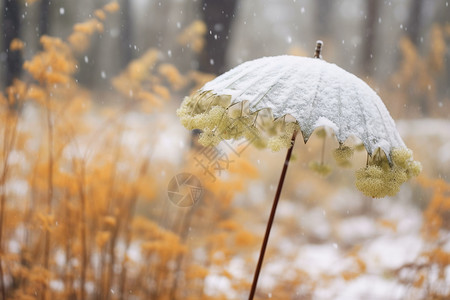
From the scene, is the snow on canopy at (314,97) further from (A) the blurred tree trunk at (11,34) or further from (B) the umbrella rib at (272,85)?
(A) the blurred tree trunk at (11,34)

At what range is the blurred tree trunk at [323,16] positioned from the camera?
9.58 meters

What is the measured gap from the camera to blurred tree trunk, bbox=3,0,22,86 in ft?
10.7

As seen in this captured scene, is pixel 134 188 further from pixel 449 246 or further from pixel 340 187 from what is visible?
pixel 340 187

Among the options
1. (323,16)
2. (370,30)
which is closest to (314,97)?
(370,30)

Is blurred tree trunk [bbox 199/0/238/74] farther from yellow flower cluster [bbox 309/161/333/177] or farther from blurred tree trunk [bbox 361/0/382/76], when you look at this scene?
blurred tree trunk [bbox 361/0/382/76]

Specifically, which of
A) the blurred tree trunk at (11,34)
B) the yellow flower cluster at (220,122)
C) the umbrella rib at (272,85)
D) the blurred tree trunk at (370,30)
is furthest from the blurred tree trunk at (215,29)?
the blurred tree trunk at (370,30)

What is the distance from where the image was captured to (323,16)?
991cm

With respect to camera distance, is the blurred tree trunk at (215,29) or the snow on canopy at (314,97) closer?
the snow on canopy at (314,97)

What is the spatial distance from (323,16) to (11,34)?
26.8 feet

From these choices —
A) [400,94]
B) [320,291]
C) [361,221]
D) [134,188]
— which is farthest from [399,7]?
[134,188]

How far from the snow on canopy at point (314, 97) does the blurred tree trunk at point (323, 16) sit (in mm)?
8855

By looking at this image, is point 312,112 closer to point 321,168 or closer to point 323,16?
point 321,168

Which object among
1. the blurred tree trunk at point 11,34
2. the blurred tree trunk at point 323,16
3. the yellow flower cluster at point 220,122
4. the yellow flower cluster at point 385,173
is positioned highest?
the blurred tree trunk at point 323,16

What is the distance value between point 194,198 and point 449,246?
3227 mm
